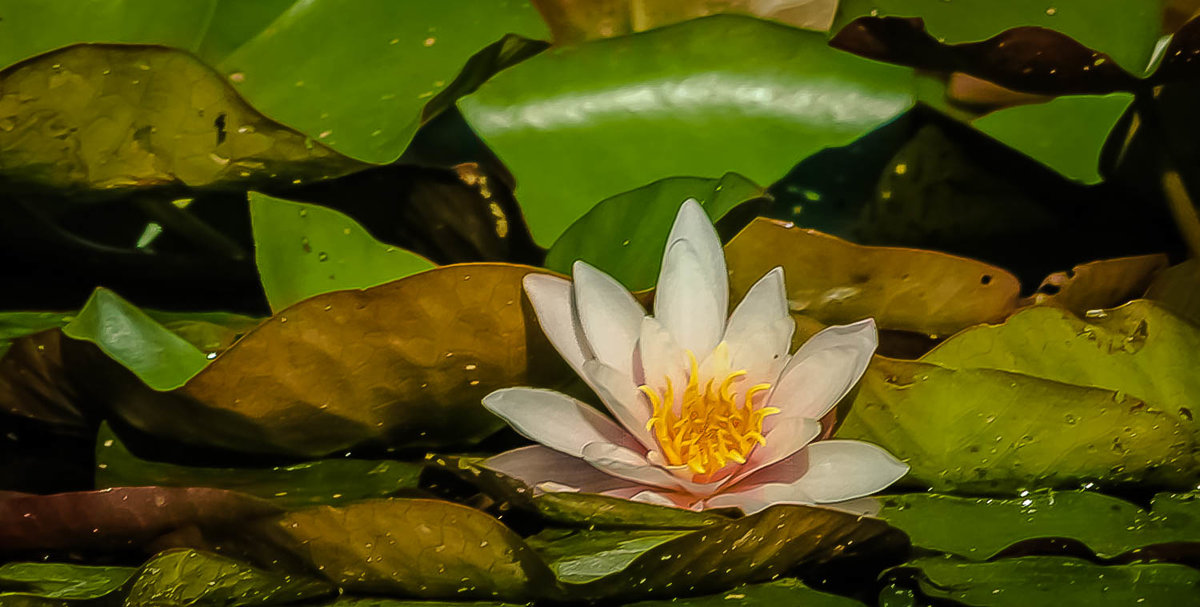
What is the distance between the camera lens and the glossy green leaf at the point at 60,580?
1.61 feet

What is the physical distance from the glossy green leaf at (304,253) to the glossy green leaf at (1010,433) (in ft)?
1.16

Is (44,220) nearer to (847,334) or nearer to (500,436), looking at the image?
(500,436)

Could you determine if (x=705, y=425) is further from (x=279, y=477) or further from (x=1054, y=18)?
(x=1054, y=18)

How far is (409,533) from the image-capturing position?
485 mm

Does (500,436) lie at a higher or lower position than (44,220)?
lower

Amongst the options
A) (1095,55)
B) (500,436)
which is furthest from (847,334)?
(1095,55)

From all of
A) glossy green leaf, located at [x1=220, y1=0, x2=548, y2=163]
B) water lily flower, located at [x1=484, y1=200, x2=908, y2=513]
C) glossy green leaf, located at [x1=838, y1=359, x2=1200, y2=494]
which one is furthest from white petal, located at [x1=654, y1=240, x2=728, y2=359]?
glossy green leaf, located at [x1=220, y1=0, x2=548, y2=163]

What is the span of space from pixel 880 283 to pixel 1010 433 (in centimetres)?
14

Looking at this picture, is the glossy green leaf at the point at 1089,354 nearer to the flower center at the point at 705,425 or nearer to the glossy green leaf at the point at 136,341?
the flower center at the point at 705,425

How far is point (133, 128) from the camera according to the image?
0.68 m

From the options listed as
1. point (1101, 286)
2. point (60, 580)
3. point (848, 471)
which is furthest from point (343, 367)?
point (1101, 286)

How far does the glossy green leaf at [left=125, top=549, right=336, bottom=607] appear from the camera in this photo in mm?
477

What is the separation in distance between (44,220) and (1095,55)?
2.77 ft

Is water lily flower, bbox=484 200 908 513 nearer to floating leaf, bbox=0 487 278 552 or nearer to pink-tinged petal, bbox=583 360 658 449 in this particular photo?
pink-tinged petal, bbox=583 360 658 449
